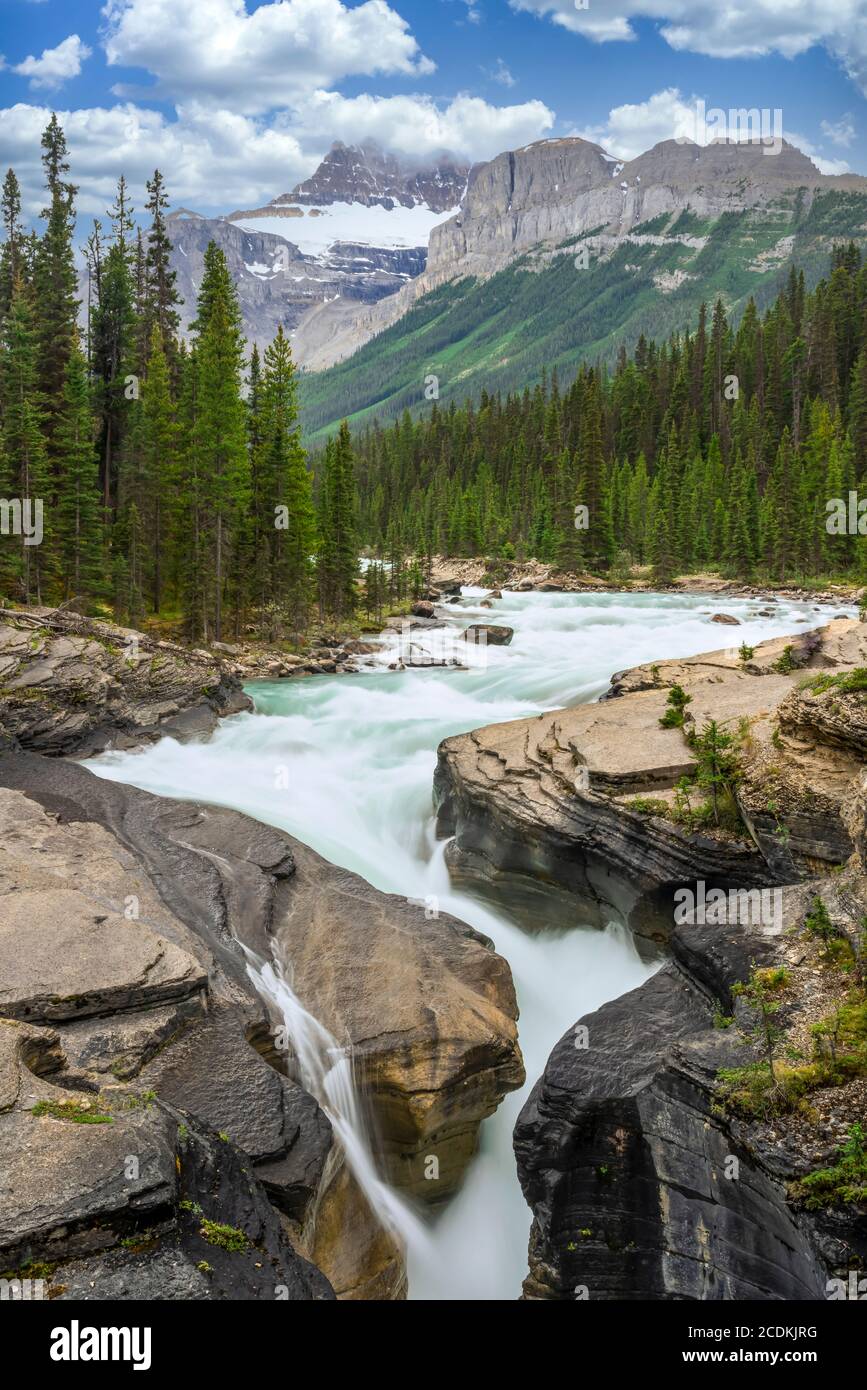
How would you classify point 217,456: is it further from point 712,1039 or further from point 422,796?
point 712,1039

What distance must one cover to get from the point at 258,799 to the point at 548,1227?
11.8 meters

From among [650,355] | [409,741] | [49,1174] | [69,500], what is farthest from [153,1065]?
[650,355]

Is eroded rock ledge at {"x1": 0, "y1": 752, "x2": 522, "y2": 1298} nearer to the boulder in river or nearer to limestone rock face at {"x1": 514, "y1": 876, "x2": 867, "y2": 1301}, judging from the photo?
limestone rock face at {"x1": 514, "y1": 876, "x2": 867, "y2": 1301}

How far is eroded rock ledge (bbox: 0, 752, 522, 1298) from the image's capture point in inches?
227

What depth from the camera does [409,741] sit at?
23.6m

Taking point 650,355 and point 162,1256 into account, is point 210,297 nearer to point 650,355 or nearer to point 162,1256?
point 162,1256

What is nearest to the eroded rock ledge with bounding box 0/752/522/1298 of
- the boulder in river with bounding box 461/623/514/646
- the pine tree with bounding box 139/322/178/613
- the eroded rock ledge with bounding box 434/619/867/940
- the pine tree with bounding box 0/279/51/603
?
the eroded rock ledge with bounding box 434/619/867/940

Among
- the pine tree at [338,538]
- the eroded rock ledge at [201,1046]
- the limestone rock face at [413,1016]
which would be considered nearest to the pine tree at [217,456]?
the pine tree at [338,538]

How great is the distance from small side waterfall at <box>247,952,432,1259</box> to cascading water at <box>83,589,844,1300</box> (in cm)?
2

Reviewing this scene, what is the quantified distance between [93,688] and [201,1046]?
15382 mm

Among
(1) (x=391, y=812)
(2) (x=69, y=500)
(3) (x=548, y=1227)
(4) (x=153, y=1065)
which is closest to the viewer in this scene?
(4) (x=153, y=1065)

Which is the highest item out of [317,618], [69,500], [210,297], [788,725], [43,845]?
[210,297]

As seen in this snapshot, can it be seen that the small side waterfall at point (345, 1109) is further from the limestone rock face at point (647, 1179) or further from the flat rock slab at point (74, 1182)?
the flat rock slab at point (74, 1182)

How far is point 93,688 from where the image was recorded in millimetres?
22234
